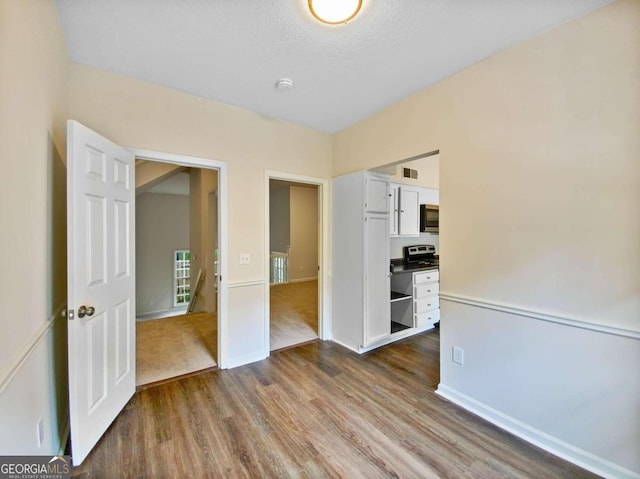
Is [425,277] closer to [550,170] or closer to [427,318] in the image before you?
[427,318]

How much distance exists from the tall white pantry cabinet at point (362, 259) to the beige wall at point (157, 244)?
655cm

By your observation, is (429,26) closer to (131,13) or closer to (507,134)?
(507,134)

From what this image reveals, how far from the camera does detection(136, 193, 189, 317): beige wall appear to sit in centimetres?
754

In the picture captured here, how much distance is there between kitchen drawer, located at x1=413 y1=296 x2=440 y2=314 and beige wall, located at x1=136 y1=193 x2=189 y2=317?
7.22 m

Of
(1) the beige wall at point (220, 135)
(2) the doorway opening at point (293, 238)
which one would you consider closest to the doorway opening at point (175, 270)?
(1) the beige wall at point (220, 135)

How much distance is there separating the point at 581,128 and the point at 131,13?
273 centimetres

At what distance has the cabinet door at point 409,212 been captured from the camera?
12.7ft

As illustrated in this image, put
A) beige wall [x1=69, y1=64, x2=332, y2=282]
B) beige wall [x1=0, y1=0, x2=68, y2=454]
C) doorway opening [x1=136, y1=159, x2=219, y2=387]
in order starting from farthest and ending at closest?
1. doorway opening [x1=136, y1=159, x2=219, y2=387]
2. beige wall [x1=69, y1=64, x2=332, y2=282]
3. beige wall [x1=0, y1=0, x2=68, y2=454]

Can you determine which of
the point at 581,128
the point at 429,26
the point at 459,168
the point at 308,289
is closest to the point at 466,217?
the point at 459,168

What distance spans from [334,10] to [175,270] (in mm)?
8260

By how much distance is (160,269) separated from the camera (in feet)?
25.9

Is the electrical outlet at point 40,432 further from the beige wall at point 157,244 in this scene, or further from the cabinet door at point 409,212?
the beige wall at point 157,244

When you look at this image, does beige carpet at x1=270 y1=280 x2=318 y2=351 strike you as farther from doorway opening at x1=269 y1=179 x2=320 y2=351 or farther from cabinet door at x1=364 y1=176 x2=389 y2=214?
cabinet door at x1=364 y1=176 x2=389 y2=214

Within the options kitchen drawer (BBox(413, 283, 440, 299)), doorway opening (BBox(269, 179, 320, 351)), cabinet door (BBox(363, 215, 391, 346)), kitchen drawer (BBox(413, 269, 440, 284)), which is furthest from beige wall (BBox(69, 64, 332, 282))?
doorway opening (BBox(269, 179, 320, 351))
